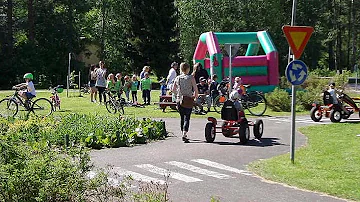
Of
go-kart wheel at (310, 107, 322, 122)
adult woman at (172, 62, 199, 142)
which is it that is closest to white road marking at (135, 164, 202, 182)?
adult woman at (172, 62, 199, 142)

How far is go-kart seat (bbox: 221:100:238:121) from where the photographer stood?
1348cm

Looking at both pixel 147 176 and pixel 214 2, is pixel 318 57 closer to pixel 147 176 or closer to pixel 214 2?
pixel 214 2

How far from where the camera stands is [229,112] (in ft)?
44.4

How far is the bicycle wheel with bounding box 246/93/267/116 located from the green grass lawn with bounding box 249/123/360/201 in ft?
23.1

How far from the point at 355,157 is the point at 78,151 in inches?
258

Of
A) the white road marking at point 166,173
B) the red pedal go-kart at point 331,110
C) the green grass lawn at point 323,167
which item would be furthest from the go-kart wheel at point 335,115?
the white road marking at point 166,173

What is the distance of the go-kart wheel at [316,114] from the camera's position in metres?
18.5

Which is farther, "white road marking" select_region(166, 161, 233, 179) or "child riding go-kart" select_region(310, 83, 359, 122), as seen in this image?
"child riding go-kart" select_region(310, 83, 359, 122)

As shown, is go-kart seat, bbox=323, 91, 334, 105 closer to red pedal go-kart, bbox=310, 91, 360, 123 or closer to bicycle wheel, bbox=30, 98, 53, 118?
red pedal go-kart, bbox=310, 91, 360, 123

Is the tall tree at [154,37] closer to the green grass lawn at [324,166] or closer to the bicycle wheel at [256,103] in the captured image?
the bicycle wheel at [256,103]

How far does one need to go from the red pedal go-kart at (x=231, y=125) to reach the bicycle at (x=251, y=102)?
7.45 m

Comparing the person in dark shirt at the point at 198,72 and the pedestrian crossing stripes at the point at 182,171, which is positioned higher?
the person in dark shirt at the point at 198,72

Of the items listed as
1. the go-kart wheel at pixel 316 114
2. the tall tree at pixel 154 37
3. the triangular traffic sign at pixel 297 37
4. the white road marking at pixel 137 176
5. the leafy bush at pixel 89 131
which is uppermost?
the tall tree at pixel 154 37

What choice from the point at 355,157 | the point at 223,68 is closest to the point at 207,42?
the point at 223,68
